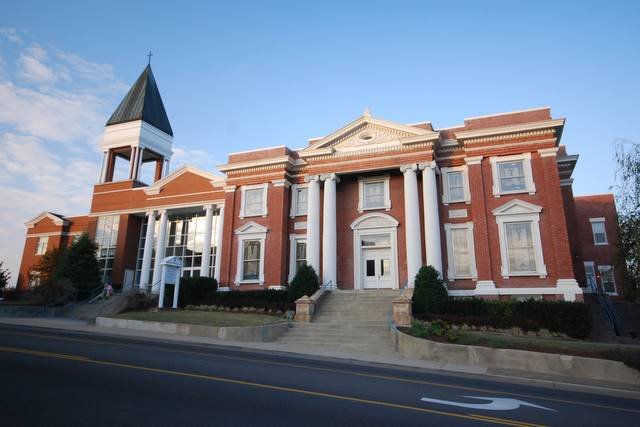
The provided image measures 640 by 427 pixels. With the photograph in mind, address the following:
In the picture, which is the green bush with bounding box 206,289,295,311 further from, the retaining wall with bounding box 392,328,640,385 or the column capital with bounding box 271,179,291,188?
the retaining wall with bounding box 392,328,640,385

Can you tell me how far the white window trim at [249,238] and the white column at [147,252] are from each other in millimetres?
9772

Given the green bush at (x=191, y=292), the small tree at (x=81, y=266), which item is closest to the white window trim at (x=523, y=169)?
the green bush at (x=191, y=292)

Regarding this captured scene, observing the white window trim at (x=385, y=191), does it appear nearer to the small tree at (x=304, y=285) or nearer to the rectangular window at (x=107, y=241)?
the small tree at (x=304, y=285)

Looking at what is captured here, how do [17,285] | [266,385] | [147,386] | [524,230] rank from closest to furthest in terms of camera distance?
1. [147,386]
2. [266,385]
3. [524,230]
4. [17,285]

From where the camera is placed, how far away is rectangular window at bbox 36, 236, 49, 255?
4256cm

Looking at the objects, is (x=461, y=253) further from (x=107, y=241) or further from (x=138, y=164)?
(x=138, y=164)

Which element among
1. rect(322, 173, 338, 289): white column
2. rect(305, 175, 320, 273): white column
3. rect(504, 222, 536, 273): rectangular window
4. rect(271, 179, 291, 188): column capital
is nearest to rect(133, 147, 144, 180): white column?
rect(271, 179, 291, 188): column capital

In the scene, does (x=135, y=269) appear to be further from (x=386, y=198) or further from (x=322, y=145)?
(x=386, y=198)

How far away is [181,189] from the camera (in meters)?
34.7

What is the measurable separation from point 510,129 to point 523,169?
231 centimetres

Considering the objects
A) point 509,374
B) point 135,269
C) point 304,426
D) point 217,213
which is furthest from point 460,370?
point 135,269

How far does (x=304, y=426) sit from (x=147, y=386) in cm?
337

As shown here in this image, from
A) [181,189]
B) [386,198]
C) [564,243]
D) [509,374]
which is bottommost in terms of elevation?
[509,374]

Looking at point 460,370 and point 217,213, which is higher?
point 217,213
